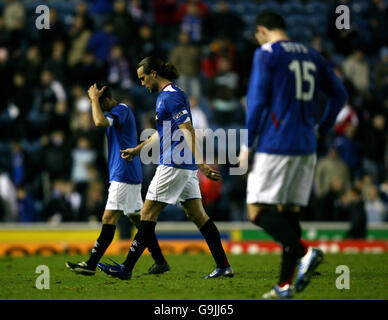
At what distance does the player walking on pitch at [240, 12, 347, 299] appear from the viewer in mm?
6930

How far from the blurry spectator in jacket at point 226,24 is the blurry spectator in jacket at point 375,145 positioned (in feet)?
14.0

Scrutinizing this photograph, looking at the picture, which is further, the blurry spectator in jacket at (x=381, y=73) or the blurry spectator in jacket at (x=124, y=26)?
the blurry spectator in jacket at (x=381, y=73)

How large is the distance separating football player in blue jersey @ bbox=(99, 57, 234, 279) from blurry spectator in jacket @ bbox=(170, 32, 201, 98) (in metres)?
9.68

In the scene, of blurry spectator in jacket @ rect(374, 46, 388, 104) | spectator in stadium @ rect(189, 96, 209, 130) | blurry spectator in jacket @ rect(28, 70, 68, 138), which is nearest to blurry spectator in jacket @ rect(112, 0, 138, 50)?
blurry spectator in jacket @ rect(28, 70, 68, 138)

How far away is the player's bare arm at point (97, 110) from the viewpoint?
9.02 meters

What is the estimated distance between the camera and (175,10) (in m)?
20.5

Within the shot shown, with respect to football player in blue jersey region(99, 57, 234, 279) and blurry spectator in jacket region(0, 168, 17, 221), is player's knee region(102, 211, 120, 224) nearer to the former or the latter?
football player in blue jersey region(99, 57, 234, 279)

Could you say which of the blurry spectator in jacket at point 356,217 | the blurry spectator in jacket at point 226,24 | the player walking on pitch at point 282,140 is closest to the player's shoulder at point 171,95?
the player walking on pitch at point 282,140

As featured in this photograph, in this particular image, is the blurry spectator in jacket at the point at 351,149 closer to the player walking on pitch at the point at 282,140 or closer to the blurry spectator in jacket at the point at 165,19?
the blurry spectator in jacket at the point at 165,19

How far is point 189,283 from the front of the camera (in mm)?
8539

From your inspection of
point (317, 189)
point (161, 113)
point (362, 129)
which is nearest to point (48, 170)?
point (317, 189)

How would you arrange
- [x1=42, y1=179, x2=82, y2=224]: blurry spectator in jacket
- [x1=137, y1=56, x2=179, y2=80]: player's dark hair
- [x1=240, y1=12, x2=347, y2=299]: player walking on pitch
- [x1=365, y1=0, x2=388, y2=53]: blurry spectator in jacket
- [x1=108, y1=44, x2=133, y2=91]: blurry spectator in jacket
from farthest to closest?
[x1=365, y1=0, x2=388, y2=53]: blurry spectator in jacket < [x1=108, y1=44, x2=133, y2=91]: blurry spectator in jacket < [x1=42, y1=179, x2=82, y2=224]: blurry spectator in jacket < [x1=137, y1=56, x2=179, y2=80]: player's dark hair < [x1=240, y1=12, x2=347, y2=299]: player walking on pitch
